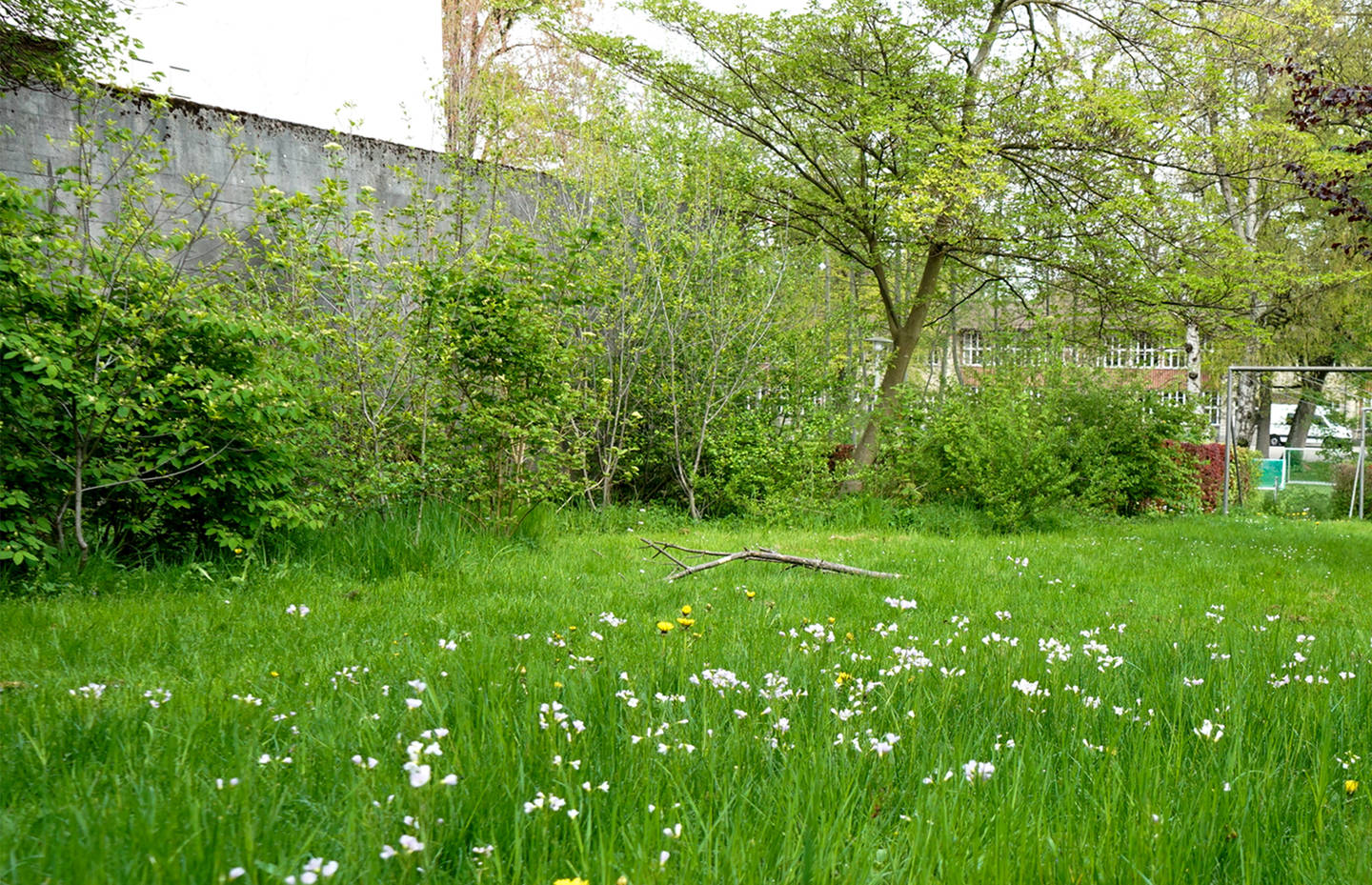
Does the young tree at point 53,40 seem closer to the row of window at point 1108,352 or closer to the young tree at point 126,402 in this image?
the young tree at point 126,402

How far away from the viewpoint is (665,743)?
2.05 metres

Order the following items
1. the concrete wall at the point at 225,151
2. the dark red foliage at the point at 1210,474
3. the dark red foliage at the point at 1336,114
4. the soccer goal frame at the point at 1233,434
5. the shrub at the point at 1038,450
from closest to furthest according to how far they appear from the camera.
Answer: the dark red foliage at the point at 1336,114 → the concrete wall at the point at 225,151 → the shrub at the point at 1038,450 → the soccer goal frame at the point at 1233,434 → the dark red foliage at the point at 1210,474

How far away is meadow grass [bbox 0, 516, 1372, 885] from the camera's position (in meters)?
1.51

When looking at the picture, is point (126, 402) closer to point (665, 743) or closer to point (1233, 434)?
point (665, 743)

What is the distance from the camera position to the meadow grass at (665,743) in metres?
1.51

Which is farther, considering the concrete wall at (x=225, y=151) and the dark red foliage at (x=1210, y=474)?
the dark red foliage at (x=1210, y=474)

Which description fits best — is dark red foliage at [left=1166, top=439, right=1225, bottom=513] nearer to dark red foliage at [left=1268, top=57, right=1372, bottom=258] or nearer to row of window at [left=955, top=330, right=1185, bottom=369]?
row of window at [left=955, top=330, right=1185, bottom=369]

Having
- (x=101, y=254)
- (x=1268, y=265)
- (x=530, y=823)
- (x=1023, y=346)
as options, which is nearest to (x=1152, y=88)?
(x=1268, y=265)

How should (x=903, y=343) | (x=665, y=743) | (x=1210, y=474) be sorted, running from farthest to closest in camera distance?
(x=1210, y=474)
(x=903, y=343)
(x=665, y=743)

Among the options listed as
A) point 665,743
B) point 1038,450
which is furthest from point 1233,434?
point 665,743

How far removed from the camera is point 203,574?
4.64 m

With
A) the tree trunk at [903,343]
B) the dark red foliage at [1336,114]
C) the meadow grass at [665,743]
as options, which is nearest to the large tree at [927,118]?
the tree trunk at [903,343]

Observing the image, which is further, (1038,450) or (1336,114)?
(1038,450)

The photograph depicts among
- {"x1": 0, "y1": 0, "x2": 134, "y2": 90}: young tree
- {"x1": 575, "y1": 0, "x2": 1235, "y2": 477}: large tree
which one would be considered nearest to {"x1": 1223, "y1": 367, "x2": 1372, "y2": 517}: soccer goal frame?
{"x1": 575, "y1": 0, "x2": 1235, "y2": 477}: large tree
